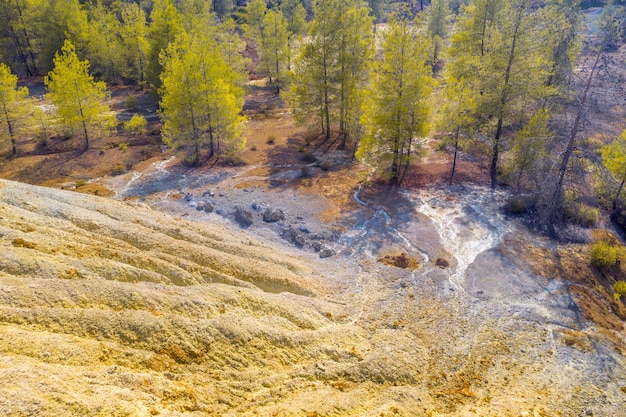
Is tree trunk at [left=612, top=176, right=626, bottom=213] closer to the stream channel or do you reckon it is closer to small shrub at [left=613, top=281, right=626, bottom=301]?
the stream channel

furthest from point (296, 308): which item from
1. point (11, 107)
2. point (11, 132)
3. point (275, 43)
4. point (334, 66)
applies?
point (275, 43)

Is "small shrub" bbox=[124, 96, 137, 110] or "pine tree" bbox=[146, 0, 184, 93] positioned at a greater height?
"pine tree" bbox=[146, 0, 184, 93]

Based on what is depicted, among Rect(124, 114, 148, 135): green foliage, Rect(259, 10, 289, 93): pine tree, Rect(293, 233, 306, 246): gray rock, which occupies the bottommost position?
Rect(293, 233, 306, 246): gray rock

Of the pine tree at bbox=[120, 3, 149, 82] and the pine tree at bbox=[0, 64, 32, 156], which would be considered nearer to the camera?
the pine tree at bbox=[0, 64, 32, 156]

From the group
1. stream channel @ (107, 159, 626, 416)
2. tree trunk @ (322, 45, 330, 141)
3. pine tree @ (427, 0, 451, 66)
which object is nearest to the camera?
stream channel @ (107, 159, 626, 416)

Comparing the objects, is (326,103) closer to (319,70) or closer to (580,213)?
(319,70)

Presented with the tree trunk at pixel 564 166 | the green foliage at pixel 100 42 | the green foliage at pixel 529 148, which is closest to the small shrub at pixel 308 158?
the green foliage at pixel 529 148

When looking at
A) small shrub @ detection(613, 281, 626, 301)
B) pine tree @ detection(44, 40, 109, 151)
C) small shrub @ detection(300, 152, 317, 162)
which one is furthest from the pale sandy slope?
pine tree @ detection(44, 40, 109, 151)
